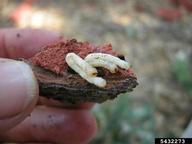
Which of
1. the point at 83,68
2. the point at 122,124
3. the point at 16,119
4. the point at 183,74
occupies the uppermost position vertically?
the point at 83,68

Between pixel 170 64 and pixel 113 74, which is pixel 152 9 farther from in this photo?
pixel 113 74

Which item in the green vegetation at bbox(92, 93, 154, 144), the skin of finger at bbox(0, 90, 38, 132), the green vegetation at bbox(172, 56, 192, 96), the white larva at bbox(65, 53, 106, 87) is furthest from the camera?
the green vegetation at bbox(172, 56, 192, 96)

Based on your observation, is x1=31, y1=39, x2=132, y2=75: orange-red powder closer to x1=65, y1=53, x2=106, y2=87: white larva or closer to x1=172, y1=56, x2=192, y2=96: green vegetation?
x1=65, y1=53, x2=106, y2=87: white larva

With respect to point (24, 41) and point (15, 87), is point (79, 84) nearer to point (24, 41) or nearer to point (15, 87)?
point (15, 87)

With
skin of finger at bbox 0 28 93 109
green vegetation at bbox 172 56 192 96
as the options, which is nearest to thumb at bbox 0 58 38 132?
skin of finger at bbox 0 28 93 109

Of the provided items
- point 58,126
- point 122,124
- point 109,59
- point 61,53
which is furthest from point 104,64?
point 122,124

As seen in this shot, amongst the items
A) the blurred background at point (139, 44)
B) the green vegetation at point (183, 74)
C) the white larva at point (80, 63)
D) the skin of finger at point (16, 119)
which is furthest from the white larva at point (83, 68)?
the green vegetation at point (183, 74)

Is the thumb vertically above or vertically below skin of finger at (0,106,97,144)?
above
